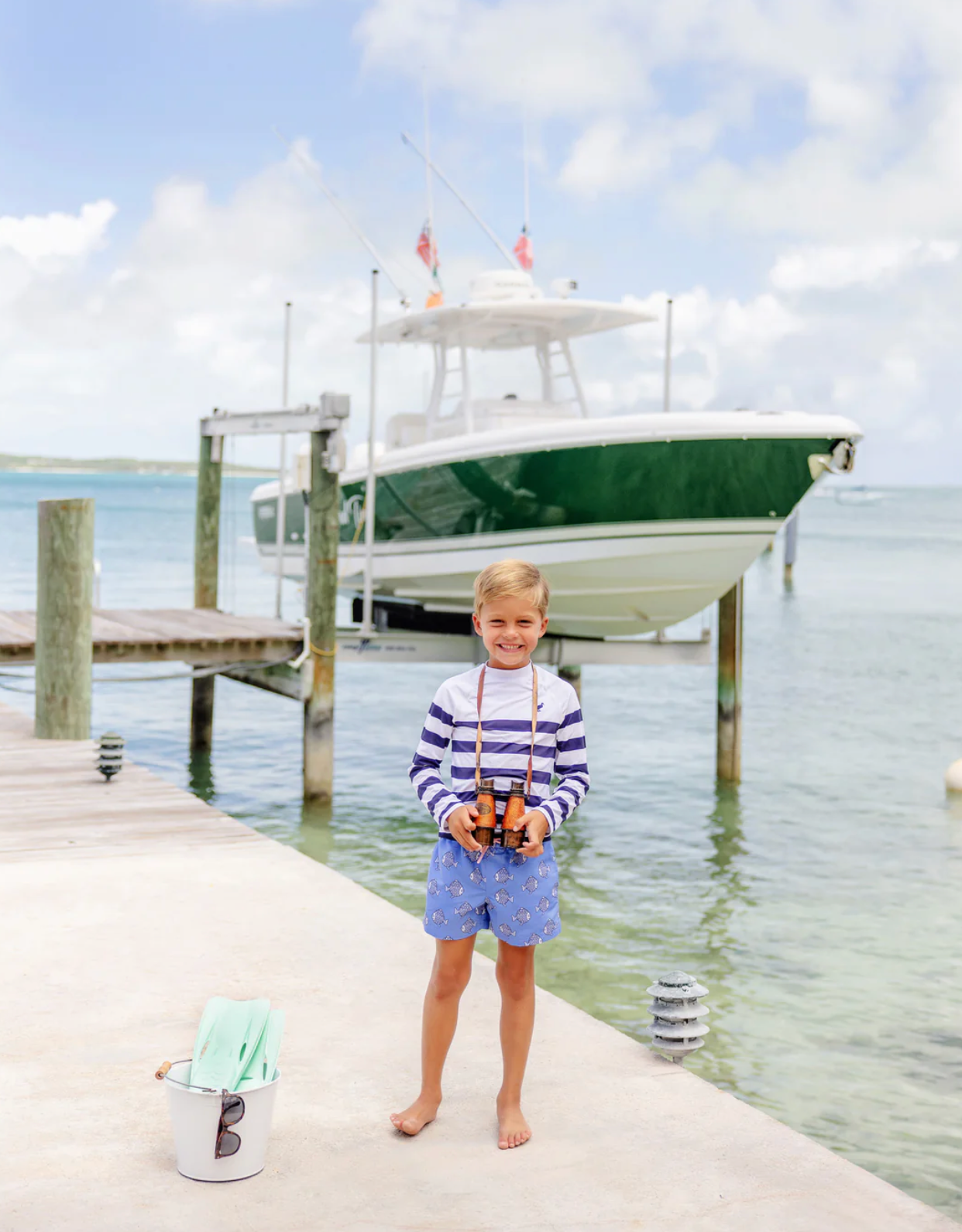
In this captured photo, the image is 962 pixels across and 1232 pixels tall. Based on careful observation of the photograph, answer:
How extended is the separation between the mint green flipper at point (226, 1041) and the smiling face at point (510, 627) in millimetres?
993

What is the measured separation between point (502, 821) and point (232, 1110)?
34.0 inches

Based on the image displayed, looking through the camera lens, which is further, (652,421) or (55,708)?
(652,421)

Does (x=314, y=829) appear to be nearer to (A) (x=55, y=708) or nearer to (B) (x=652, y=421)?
(A) (x=55, y=708)

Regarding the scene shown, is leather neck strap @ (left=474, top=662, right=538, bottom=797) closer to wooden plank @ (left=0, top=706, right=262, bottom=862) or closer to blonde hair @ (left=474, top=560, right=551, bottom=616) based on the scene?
blonde hair @ (left=474, top=560, right=551, bottom=616)

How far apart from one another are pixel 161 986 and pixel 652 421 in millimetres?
8382

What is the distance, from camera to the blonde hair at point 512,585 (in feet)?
10.9

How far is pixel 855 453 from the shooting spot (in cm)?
1181

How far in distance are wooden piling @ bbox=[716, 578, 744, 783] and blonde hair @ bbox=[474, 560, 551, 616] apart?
943 centimetres

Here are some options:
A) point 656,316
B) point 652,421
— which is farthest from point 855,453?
point 656,316

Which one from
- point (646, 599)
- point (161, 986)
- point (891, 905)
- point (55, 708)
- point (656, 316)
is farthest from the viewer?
point (656, 316)

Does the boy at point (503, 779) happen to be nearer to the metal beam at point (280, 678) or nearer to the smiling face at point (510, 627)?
the smiling face at point (510, 627)

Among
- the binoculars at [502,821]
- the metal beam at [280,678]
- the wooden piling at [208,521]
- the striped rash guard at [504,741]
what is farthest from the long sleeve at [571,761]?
the wooden piling at [208,521]

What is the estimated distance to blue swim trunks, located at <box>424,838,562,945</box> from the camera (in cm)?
335

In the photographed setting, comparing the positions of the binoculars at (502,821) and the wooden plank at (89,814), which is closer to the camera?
the binoculars at (502,821)
